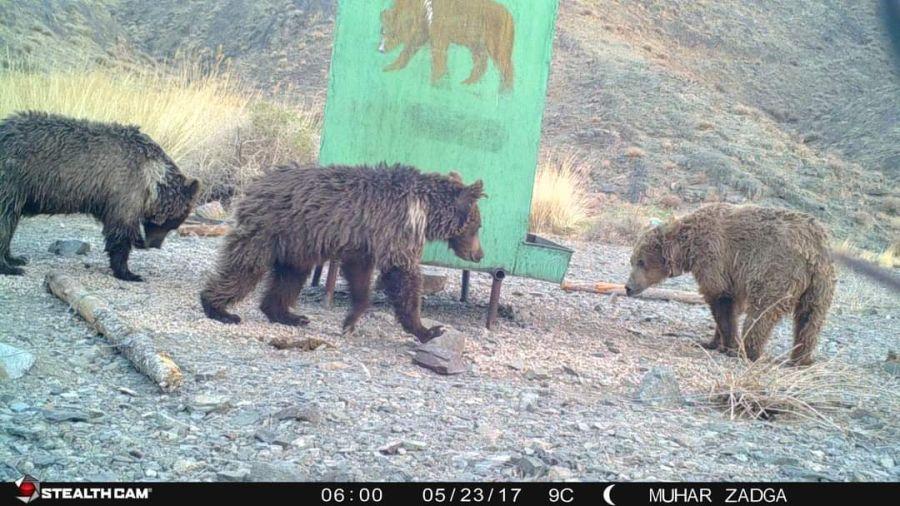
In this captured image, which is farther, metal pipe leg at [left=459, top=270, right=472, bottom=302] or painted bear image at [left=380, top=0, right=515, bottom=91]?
metal pipe leg at [left=459, top=270, right=472, bottom=302]

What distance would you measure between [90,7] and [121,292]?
3141 centimetres

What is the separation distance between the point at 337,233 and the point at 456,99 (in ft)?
6.05

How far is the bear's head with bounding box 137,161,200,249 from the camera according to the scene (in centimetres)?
870

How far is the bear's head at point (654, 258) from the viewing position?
27.2 feet

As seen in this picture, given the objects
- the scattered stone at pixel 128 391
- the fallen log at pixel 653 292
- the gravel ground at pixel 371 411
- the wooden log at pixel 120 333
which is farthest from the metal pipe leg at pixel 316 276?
the scattered stone at pixel 128 391

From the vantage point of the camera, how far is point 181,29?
36.9m

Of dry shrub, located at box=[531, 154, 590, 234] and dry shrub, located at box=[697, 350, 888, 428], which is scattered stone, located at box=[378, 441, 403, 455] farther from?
dry shrub, located at box=[531, 154, 590, 234]

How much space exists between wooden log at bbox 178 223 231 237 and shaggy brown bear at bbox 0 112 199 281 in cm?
213

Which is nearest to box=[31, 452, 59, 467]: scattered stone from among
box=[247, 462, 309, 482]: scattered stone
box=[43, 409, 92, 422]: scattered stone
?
box=[43, 409, 92, 422]: scattered stone

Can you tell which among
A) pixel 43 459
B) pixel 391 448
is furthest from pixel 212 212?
pixel 43 459

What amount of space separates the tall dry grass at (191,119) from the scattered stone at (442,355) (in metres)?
6.99

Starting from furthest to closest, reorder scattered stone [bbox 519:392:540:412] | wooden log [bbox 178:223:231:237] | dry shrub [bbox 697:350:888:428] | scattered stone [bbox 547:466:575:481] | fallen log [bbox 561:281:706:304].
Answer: wooden log [bbox 178:223:231:237], fallen log [bbox 561:281:706:304], dry shrub [bbox 697:350:888:428], scattered stone [bbox 519:392:540:412], scattered stone [bbox 547:466:575:481]

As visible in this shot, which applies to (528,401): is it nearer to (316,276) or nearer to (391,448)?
(391,448)

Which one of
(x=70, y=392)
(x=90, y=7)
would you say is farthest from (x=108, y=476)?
(x=90, y=7)
